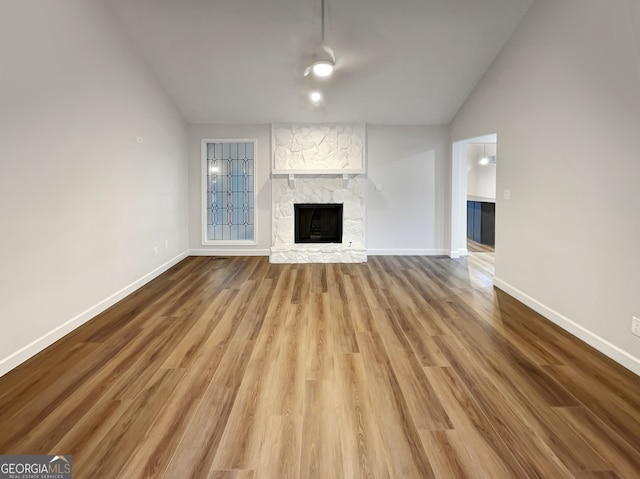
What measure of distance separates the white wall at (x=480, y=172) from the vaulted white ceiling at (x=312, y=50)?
10.9 feet

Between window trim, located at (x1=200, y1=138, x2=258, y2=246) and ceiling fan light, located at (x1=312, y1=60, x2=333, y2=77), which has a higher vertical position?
ceiling fan light, located at (x1=312, y1=60, x2=333, y2=77)

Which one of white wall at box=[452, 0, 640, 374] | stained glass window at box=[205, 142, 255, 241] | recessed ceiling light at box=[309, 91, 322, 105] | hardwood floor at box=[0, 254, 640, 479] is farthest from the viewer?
stained glass window at box=[205, 142, 255, 241]

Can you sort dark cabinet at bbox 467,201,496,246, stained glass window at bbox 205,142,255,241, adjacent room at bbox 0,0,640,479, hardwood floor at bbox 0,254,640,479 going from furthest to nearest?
dark cabinet at bbox 467,201,496,246, stained glass window at bbox 205,142,255,241, adjacent room at bbox 0,0,640,479, hardwood floor at bbox 0,254,640,479

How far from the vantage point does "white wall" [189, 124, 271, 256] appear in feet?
22.8

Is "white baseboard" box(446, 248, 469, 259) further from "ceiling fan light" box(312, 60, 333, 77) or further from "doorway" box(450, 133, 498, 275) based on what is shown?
"ceiling fan light" box(312, 60, 333, 77)

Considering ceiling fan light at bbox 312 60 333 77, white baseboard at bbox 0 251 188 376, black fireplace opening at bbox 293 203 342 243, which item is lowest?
white baseboard at bbox 0 251 188 376

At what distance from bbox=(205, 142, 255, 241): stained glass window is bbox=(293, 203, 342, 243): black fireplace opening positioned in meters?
0.88

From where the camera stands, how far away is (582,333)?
129 inches

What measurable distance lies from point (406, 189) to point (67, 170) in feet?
17.1

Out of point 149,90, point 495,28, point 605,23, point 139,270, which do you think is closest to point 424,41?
point 495,28

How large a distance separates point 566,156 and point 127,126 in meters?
4.65

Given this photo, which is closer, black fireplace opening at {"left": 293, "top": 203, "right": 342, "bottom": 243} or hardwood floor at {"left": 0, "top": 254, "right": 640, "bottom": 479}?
hardwood floor at {"left": 0, "top": 254, "right": 640, "bottom": 479}

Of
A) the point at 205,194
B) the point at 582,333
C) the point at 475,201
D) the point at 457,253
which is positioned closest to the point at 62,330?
the point at 205,194

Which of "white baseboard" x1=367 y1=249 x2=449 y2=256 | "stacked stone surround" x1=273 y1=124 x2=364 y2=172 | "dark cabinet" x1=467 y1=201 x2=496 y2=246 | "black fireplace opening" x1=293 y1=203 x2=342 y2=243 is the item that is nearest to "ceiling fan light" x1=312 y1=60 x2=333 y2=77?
"stacked stone surround" x1=273 y1=124 x2=364 y2=172
